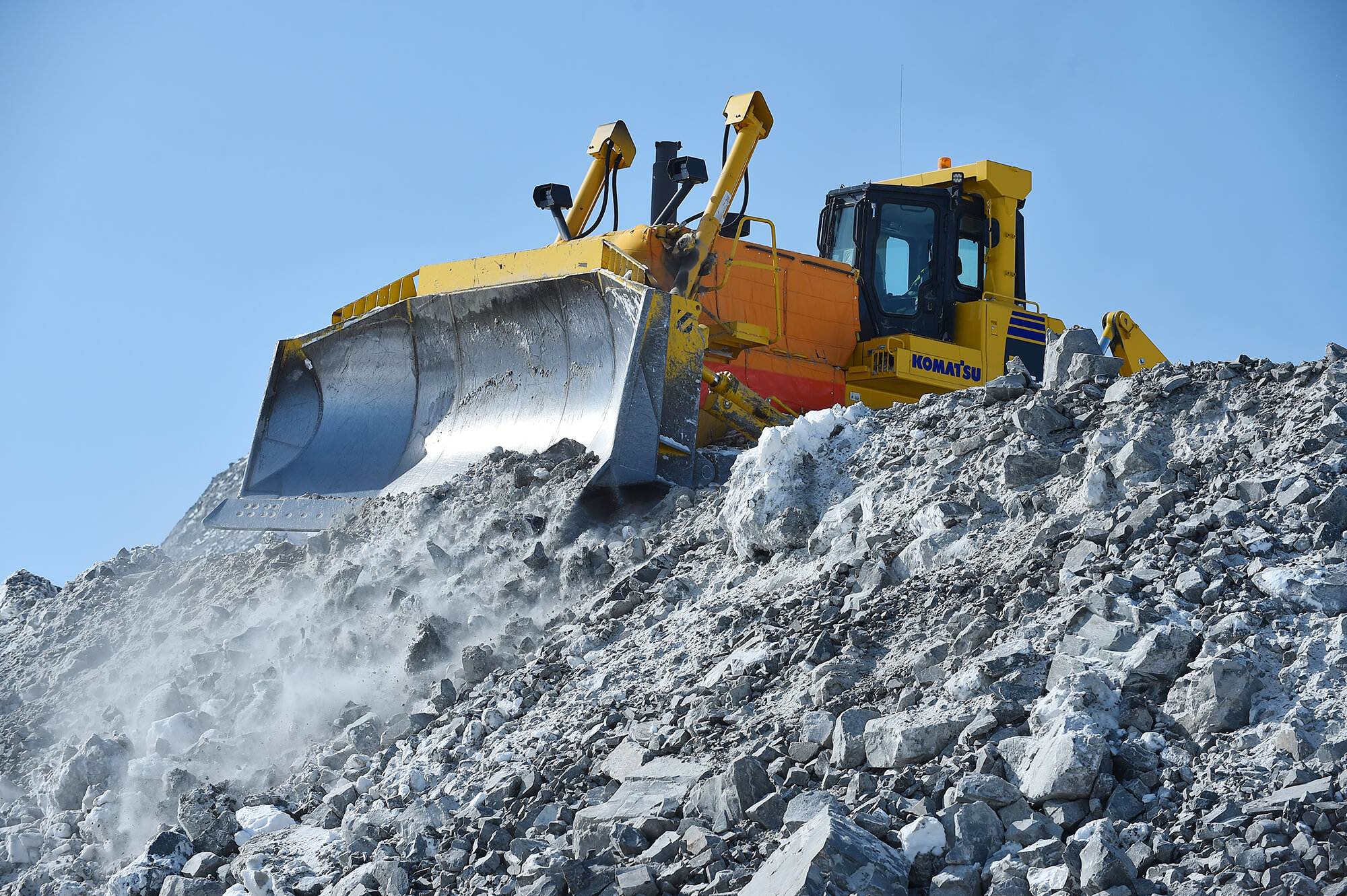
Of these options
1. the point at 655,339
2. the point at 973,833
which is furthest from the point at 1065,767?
the point at 655,339

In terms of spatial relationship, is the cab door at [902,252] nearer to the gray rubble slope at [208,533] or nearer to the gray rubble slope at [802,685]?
the gray rubble slope at [802,685]

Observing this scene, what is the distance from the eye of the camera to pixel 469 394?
763 cm

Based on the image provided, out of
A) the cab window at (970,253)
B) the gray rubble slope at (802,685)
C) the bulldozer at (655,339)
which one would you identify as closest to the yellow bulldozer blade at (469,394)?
the bulldozer at (655,339)

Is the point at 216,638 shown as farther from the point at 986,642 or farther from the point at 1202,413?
the point at 1202,413

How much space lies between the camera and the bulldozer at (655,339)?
648cm

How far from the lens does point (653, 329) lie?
20.2 feet

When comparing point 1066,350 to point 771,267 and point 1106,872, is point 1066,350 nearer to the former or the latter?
point 771,267

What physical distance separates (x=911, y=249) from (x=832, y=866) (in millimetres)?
6736

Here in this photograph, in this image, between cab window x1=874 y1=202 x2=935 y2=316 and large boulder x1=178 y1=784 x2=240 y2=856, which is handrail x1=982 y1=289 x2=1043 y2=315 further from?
large boulder x1=178 y1=784 x2=240 y2=856

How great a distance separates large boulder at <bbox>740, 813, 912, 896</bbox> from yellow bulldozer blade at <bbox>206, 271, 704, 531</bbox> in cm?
337

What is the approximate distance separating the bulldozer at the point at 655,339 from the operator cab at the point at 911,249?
0.05 feet

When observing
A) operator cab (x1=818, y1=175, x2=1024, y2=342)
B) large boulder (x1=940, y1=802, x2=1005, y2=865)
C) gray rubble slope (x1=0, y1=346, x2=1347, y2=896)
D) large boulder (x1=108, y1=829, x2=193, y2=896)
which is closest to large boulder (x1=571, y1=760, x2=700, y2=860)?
gray rubble slope (x1=0, y1=346, x2=1347, y2=896)

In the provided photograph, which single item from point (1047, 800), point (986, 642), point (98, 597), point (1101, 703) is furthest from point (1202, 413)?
point (98, 597)

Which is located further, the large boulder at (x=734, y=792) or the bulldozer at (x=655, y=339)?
the bulldozer at (x=655, y=339)
